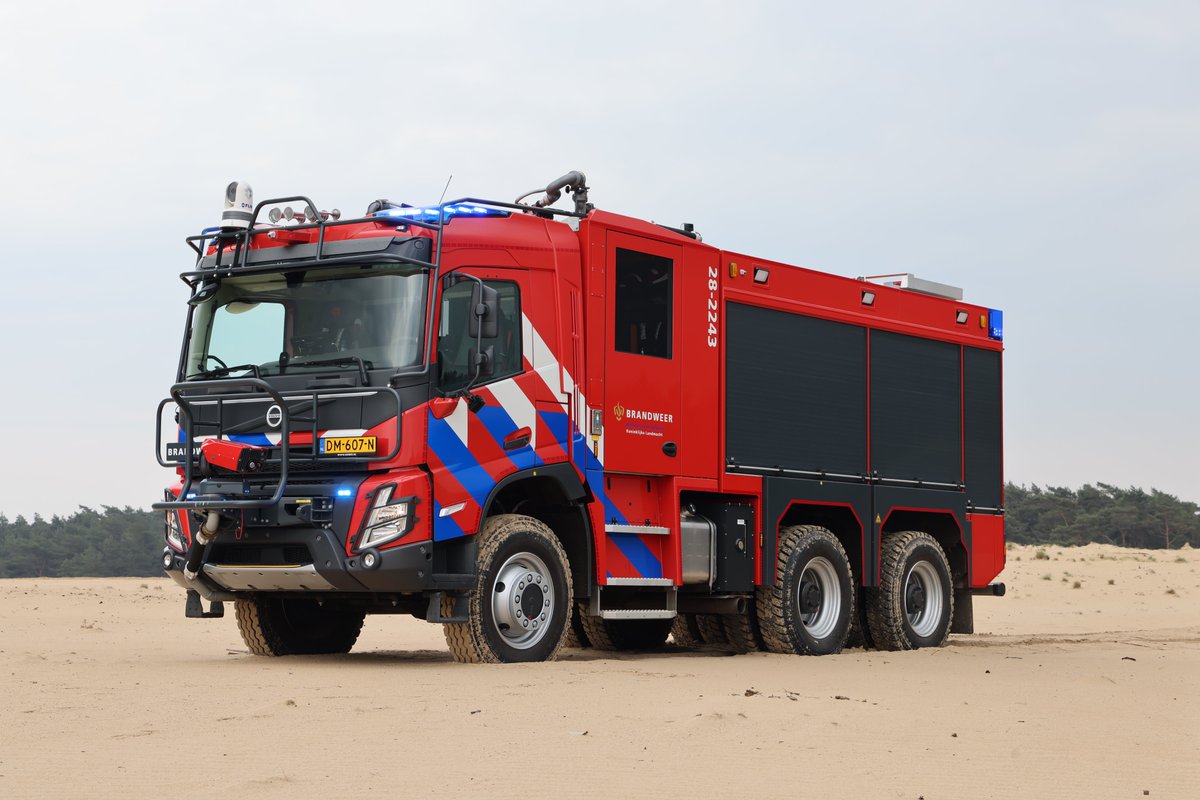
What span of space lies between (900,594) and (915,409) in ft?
6.70

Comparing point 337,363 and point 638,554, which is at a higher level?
point 337,363

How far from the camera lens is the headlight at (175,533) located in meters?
12.1

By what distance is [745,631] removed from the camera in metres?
15.0

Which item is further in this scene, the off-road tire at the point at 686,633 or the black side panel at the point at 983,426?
the black side panel at the point at 983,426

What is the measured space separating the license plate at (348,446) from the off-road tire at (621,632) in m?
4.92

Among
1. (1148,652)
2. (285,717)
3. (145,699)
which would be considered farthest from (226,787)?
(1148,652)

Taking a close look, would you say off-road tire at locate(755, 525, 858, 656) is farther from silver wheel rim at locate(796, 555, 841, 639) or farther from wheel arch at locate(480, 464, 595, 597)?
wheel arch at locate(480, 464, 595, 597)

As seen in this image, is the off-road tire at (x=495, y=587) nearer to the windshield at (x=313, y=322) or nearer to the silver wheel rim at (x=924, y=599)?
the windshield at (x=313, y=322)

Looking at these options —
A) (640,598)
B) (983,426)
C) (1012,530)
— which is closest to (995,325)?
(983,426)

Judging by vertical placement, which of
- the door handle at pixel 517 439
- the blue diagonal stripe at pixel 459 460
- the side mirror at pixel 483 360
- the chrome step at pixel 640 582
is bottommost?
the chrome step at pixel 640 582

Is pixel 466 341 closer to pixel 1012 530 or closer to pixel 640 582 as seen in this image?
pixel 640 582

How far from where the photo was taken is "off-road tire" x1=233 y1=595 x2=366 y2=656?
13109mm

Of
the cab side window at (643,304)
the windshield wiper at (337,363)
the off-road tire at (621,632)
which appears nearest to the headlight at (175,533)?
the windshield wiper at (337,363)

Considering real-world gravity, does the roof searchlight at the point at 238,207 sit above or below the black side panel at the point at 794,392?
above
